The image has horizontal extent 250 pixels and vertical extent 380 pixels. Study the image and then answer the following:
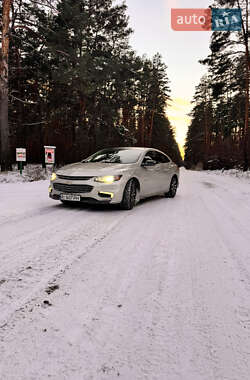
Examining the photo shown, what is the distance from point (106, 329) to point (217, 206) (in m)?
5.52

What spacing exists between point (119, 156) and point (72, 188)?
5.94ft

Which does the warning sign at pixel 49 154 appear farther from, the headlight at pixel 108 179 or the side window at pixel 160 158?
the headlight at pixel 108 179

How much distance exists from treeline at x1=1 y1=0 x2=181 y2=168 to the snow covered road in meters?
14.0

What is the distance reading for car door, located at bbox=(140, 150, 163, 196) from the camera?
654 cm

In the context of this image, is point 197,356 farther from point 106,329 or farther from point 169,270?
point 169,270

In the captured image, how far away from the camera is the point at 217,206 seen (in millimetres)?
6617

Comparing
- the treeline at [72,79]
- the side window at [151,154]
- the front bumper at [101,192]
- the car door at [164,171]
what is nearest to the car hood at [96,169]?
the front bumper at [101,192]

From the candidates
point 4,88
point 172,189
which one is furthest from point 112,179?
point 4,88

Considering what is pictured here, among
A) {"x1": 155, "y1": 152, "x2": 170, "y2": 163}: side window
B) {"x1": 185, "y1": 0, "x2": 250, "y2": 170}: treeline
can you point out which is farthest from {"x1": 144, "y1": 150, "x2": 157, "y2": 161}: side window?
{"x1": 185, "y1": 0, "x2": 250, "y2": 170}: treeline

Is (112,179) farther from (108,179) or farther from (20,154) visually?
(20,154)

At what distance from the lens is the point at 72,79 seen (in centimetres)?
1586

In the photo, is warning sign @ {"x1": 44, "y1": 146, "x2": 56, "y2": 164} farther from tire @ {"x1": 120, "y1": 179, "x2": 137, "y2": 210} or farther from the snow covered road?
the snow covered road

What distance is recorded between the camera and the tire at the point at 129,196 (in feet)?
19.0

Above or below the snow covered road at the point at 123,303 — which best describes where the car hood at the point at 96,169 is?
above
